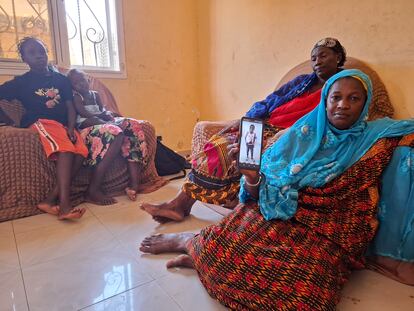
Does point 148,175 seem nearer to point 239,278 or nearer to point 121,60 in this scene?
point 121,60

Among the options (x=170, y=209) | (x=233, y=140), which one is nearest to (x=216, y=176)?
(x=233, y=140)

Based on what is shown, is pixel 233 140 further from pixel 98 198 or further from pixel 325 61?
pixel 98 198

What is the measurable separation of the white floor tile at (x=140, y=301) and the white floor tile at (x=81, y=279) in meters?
0.03

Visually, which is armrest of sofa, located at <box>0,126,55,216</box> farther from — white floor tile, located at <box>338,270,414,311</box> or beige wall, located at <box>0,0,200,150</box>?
white floor tile, located at <box>338,270,414,311</box>

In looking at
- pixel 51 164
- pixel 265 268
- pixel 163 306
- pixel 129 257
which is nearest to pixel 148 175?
pixel 51 164

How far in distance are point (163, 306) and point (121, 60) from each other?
2.42 meters

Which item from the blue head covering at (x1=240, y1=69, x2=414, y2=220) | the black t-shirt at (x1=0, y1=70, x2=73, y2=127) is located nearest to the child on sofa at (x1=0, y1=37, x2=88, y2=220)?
the black t-shirt at (x1=0, y1=70, x2=73, y2=127)

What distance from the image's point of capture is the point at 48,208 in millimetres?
1710

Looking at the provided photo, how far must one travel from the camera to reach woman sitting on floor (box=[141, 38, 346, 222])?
145 centimetres

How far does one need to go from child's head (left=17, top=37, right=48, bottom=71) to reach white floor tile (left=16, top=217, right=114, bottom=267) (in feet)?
3.38

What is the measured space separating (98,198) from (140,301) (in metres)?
1.08

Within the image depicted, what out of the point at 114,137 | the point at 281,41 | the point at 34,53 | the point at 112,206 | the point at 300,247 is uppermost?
the point at 281,41

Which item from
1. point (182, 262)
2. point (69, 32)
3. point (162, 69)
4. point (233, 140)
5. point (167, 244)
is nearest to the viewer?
point (182, 262)

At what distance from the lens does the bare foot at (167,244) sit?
1.25 m
